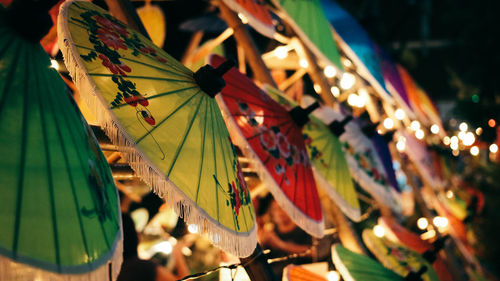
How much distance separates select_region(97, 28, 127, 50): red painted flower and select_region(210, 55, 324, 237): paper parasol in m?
0.61

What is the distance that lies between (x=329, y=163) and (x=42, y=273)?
2.19m

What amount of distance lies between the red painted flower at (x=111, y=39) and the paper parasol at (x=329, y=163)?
1363mm

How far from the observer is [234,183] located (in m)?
1.79

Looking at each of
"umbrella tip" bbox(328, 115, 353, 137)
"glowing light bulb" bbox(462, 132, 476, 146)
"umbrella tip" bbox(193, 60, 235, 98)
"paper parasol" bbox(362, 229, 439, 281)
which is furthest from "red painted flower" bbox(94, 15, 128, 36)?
"glowing light bulb" bbox(462, 132, 476, 146)

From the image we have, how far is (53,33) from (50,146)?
2470mm

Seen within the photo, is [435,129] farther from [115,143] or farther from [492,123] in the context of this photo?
[115,143]

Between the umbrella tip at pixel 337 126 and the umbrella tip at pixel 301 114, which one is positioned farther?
the umbrella tip at pixel 337 126

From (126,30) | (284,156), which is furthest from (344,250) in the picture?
(126,30)

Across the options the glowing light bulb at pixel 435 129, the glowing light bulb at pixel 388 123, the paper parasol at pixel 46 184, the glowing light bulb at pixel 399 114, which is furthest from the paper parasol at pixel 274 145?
the glowing light bulb at pixel 435 129

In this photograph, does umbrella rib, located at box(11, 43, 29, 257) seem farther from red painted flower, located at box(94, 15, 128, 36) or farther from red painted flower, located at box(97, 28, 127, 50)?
red painted flower, located at box(94, 15, 128, 36)

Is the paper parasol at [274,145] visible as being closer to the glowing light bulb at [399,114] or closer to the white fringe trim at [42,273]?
the white fringe trim at [42,273]

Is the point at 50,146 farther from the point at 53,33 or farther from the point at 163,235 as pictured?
the point at 163,235

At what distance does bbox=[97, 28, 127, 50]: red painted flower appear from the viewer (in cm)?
156

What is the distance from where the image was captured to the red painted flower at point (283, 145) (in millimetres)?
2352
